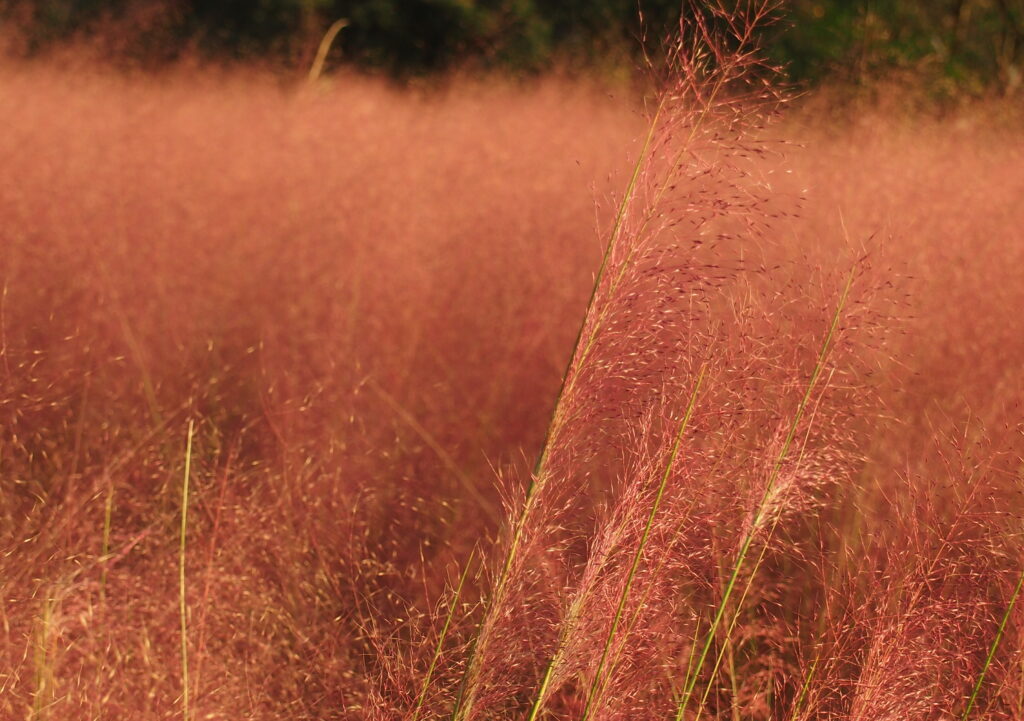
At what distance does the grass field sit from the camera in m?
1.01

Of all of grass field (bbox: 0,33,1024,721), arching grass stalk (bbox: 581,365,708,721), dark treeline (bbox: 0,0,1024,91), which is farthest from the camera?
dark treeline (bbox: 0,0,1024,91)

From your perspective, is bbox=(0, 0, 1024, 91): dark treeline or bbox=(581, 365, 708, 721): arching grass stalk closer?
bbox=(581, 365, 708, 721): arching grass stalk

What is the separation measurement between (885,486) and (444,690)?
1.01 metres

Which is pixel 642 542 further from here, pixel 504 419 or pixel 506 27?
pixel 506 27

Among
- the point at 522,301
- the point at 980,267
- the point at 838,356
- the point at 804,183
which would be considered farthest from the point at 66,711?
the point at 804,183

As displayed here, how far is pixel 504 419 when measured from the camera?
219cm

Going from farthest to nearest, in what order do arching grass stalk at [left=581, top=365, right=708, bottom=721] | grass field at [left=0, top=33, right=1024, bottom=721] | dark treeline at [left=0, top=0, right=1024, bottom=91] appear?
dark treeline at [left=0, top=0, right=1024, bottom=91] < grass field at [left=0, top=33, right=1024, bottom=721] < arching grass stalk at [left=581, top=365, right=708, bottom=721]

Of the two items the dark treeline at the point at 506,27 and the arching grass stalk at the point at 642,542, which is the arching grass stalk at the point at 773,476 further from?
the dark treeline at the point at 506,27

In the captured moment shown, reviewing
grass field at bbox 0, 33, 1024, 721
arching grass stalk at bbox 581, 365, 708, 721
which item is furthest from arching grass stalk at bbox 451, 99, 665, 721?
arching grass stalk at bbox 581, 365, 708, 721

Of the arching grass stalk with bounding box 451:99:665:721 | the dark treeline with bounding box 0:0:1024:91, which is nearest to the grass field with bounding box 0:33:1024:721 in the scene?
the arching grass stalk with bounding box 451:99:665:721

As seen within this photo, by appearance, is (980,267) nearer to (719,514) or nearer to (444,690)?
(719,514)

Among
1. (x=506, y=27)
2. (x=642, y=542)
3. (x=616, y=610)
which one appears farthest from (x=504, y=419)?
(x=506, y=27)

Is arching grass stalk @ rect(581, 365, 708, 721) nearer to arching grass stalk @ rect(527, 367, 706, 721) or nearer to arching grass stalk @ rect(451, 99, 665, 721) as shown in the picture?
arching grass stalk @ rect(527, 367, 706, 721)

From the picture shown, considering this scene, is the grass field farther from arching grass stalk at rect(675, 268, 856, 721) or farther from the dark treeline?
the dark treeline
